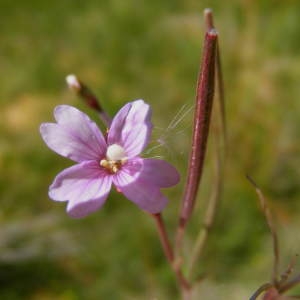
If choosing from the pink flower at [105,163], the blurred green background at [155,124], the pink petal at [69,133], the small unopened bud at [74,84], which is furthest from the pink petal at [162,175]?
the blurred green background at [155,124]

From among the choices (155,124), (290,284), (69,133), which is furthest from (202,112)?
(155,124)

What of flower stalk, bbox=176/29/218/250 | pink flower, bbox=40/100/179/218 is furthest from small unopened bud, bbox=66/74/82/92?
flower stalk, bbox=176/29/218/250

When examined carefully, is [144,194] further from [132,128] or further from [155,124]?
[155,124]

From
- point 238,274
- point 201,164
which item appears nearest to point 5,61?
point 238,274

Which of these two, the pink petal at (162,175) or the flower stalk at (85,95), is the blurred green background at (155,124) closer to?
the flower stalk at (85,95)

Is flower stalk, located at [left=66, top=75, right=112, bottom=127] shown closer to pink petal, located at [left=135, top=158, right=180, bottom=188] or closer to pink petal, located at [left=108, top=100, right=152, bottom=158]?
pink petal, located at [left=108, top=100, right=152, bottom=158]
